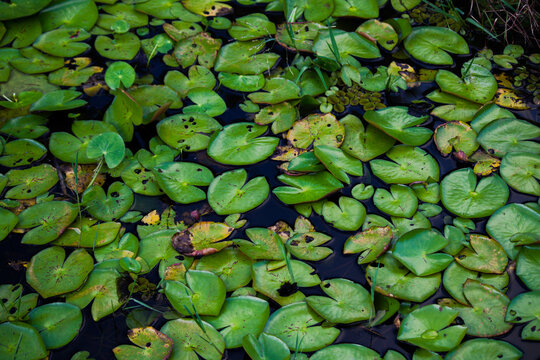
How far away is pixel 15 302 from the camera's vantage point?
5.98 feet

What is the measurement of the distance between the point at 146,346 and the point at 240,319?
14.5 inches

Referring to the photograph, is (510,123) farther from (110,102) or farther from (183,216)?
(110,102)

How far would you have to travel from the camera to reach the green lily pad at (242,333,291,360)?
160cm

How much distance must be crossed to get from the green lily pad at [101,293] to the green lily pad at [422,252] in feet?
3.83

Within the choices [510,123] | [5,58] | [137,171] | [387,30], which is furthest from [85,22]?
[510,123]

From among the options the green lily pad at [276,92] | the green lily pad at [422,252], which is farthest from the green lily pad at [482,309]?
the green lily pad at [276,92]

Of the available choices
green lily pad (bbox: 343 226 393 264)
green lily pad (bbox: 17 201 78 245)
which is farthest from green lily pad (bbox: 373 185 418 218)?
green lily pad (bbox: 17 201 78 245)

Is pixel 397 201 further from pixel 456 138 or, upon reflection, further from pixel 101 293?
pixel 101 293

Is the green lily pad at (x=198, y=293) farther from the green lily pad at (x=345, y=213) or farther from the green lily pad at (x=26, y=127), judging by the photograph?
the green lily pad at (x=26, y=127)

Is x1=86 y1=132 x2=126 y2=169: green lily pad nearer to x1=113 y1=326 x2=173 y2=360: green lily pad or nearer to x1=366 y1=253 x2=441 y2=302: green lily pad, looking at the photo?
x1=113 y1=326 x2=173 y2=360: green lily pad

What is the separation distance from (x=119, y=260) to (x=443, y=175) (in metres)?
1.57

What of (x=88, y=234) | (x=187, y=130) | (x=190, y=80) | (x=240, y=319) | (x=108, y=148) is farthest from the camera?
(x=190, y=80)

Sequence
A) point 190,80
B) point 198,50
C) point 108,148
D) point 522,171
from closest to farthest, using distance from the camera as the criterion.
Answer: point 522,171 → point 108,148 → point 190,80 → point 198,50

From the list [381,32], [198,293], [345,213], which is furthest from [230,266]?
[381,32]
